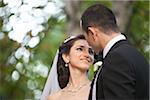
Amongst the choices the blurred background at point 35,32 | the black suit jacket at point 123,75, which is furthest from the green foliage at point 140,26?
the black suit jacket at point 123,75

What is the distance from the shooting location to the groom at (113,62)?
15.0 ft

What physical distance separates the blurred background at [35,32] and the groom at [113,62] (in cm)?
152

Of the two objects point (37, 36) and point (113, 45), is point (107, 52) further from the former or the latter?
point (37, 36)

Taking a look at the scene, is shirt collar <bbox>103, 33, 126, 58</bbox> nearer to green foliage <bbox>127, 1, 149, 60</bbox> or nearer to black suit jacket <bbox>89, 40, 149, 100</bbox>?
black suit jacket <bbox>89, 40, 149, 100</bbox>

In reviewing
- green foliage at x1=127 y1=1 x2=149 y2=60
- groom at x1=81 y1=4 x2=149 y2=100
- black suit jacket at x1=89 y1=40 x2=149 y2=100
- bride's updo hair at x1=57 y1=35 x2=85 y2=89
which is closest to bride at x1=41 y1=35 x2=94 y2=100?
bride's updo hair at x1=57 y1=35 x2=85 y2=89

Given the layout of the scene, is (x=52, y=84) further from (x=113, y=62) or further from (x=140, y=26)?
(x=140, y=26)

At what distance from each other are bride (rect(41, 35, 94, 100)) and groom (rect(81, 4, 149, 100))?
1.93 feet

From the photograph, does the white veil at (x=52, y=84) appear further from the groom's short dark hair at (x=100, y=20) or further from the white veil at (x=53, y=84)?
the groom's short dark hair at (x=100, y=20)

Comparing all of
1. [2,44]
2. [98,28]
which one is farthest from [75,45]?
[2,44]

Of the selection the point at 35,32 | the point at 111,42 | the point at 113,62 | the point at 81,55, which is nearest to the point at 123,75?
the point at 113,62

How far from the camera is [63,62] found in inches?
224

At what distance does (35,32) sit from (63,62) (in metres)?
1.04

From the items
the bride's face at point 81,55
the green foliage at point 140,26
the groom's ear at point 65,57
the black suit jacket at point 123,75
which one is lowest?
the green foliage at point 140,26

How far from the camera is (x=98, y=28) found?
4.75 metres
